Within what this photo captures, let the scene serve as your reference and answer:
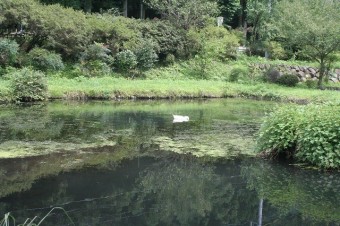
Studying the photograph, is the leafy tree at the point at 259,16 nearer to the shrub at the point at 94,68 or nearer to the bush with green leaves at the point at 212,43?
the bush with green leaves at the point at 212,43

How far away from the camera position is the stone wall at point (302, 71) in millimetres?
29781

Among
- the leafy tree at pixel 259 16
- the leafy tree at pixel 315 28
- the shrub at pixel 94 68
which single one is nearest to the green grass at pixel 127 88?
the shrub at pixel 94 68

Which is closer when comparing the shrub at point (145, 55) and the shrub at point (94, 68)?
the shrub at point (94, 68)

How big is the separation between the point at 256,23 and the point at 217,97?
1423 centimetres

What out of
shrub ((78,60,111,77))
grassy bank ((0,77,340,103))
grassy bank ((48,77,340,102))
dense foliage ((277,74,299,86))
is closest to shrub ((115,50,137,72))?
shrub ((78,60,111,77))

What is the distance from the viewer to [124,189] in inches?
320

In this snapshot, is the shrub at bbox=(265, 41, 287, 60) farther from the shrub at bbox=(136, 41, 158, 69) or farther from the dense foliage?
the shrub at bbox=(136, 41, 158, 69)

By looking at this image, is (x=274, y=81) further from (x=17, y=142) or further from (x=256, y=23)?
(x=17, y=142)

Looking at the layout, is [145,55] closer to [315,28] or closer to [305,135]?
[315,28]

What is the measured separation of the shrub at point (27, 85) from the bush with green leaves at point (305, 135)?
11870 mm

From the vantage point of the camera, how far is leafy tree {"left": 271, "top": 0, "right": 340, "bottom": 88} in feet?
→ 82.7

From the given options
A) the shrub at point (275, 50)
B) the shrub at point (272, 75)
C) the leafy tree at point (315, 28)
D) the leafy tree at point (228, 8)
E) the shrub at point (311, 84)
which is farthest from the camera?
the leafy tree at point (228, 8)

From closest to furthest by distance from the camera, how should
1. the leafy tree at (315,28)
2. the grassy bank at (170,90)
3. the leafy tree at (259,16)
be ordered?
the grassy bank at (170,90) → the leafy tree at (315,28) → the leafy tree at (259,16)

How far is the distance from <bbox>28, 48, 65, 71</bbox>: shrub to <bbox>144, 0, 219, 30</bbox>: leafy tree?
35.0 ft
